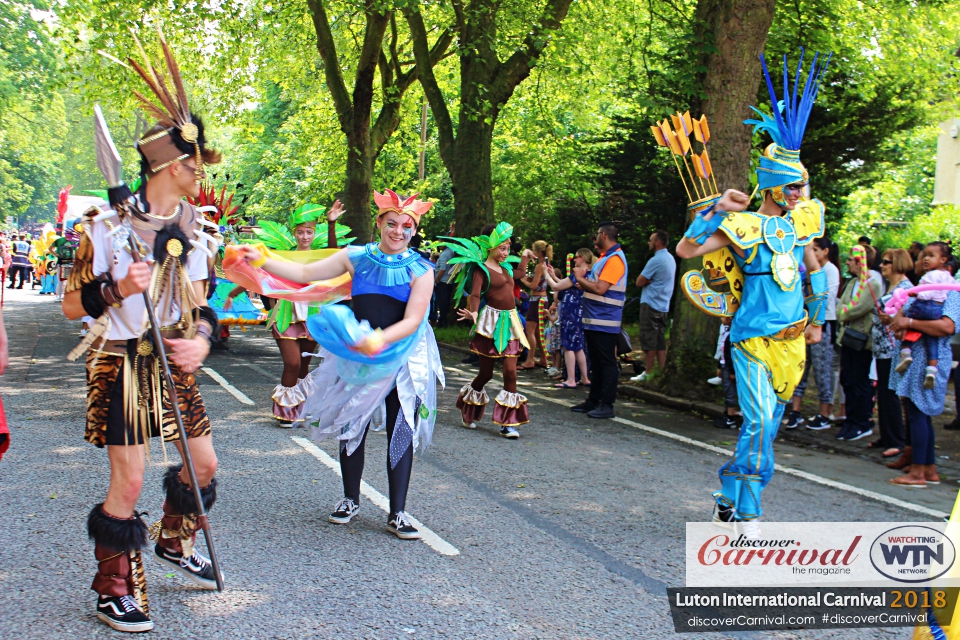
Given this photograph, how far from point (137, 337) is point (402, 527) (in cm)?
207

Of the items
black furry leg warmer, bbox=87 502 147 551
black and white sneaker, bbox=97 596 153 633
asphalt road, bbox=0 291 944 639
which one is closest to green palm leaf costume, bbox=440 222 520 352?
asphalt road, bbox=0 291 944 639

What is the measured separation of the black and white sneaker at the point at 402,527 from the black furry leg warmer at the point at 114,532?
5.66ft

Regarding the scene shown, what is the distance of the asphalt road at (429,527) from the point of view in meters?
3.99

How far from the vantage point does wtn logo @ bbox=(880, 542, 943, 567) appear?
14.2 ft

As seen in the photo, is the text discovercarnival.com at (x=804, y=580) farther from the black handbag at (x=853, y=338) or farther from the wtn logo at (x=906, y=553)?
the black handbag at (x=853, y=338)

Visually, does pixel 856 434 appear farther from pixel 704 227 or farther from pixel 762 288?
pixel 704 227

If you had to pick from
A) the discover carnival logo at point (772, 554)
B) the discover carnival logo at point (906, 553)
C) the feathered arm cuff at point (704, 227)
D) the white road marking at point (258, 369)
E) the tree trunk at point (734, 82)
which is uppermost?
the tree trunk at point (734, 82)

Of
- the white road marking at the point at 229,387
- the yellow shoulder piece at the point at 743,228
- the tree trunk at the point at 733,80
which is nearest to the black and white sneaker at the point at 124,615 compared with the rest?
the yellow shoulder piece at the point at 743,228

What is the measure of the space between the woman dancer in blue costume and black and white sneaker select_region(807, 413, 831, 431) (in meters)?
5.79

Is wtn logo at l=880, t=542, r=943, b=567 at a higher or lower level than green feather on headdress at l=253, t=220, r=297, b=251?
lower

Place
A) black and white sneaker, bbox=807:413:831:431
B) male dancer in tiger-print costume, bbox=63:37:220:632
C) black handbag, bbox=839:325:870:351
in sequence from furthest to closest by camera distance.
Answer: black and white sneaker, bbox=807:413:831:431 < black handbag, bbox=839:325:870:351 < male dancer in tiger-print costume, bbox=63:37:220:632

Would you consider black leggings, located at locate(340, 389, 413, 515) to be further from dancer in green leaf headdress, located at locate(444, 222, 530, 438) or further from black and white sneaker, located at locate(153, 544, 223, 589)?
dancer in green leaf headdress, located at locate(444, 222, 530, 438)

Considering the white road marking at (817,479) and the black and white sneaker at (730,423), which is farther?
the black and white sneaker at (730,423)

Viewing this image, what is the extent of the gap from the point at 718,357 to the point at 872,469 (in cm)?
272
